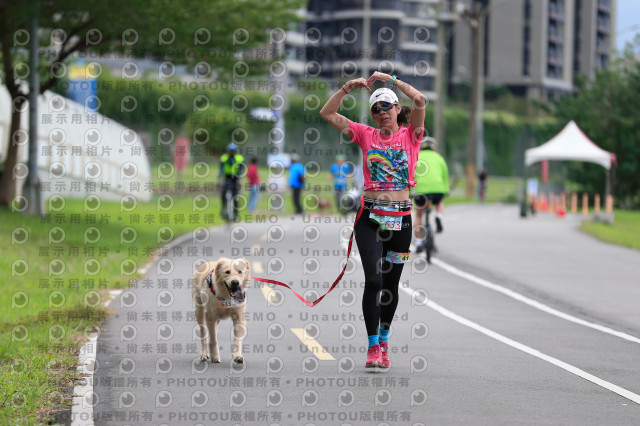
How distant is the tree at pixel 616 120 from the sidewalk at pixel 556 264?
18525mm

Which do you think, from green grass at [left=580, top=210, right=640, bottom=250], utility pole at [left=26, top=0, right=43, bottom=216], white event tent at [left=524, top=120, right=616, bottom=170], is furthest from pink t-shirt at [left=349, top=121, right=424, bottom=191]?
white event tent at [left=524, top=120, right=616, bottom=170]

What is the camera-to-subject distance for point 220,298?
28.6 ft

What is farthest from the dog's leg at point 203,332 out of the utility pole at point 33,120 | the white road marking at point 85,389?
the utility pole at point 33,120

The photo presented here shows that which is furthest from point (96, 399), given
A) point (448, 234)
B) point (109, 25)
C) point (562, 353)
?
point (448, 234)

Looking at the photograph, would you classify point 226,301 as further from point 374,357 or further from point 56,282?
point 56,282

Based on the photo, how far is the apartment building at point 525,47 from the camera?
4338 inches

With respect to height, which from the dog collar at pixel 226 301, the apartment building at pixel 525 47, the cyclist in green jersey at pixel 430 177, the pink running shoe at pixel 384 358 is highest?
the apartment building at pixel 525 47

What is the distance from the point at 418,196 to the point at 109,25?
8.74m

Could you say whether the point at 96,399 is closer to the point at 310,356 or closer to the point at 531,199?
the point at 310,356

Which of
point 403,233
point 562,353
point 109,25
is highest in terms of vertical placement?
point 109,25

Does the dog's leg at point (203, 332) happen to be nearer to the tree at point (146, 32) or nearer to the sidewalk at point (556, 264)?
the sidewalk at point (556, 264)

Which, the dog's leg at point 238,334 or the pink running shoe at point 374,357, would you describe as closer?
the pink running shoe at point 374,357

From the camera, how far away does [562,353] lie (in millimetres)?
10312

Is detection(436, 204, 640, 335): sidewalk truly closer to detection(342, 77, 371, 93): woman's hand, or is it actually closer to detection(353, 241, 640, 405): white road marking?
detection(353, 241, 640, 405): white road marking
